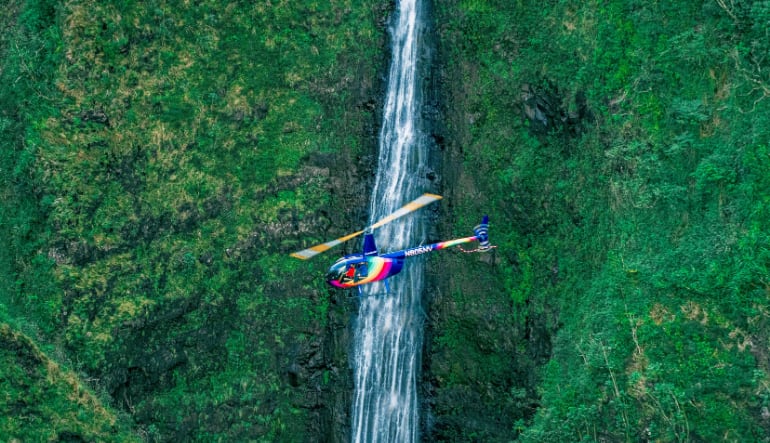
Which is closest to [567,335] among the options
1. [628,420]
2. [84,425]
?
[628,420]

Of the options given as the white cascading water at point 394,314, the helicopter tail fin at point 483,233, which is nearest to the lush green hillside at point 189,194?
the white cascading water at point 394,314

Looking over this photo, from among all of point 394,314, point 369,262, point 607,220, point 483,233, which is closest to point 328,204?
point 394,314

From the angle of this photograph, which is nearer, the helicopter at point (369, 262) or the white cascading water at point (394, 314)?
the helicopter at point (369, 262)

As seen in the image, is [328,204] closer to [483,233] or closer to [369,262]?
[369,262]

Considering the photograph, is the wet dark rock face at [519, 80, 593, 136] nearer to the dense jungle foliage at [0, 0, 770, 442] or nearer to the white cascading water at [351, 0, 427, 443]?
the dense jungle foliage at [0, 0, 770, 442]

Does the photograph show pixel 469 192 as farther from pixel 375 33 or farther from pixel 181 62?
pixel 181 62

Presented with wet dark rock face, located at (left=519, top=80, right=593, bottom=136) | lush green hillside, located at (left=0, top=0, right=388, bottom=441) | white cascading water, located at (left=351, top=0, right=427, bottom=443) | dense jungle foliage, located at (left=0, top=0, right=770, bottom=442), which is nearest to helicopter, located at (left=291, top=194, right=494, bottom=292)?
dense jungle foliage, located at (left=0, top=0, right=770, bottom=442)

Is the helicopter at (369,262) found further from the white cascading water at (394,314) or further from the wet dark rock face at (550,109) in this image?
the wet dark rock face at (550,109)
